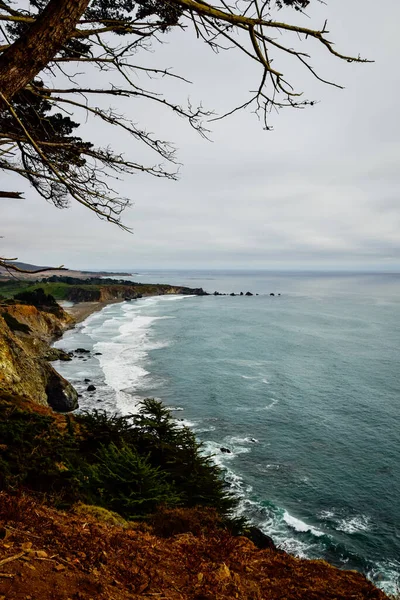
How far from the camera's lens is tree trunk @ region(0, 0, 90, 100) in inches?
124

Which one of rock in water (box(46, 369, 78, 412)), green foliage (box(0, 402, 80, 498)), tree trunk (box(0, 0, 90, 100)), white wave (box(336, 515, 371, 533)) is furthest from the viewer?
rock in water (box(46, 369, 78, 412))

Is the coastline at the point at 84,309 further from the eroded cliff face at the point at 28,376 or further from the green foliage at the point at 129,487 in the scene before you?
the green foliage at the point at 129,487

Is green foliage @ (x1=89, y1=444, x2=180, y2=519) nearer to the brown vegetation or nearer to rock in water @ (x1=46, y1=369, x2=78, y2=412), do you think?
the brown vegetation

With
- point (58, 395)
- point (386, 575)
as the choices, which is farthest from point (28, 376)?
point (386, 575)

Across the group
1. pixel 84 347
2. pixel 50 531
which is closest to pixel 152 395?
pixel 84 347

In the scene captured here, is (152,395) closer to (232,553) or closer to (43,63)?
(232,553)

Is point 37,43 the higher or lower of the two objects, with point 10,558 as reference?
higher

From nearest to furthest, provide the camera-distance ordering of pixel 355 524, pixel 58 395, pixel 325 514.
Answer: pixel 355 524 → pixel 325 514 → pixel 58 395

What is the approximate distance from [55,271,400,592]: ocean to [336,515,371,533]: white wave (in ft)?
0.17

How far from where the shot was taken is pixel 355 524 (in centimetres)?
1803

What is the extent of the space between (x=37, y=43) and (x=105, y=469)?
10.3 meters

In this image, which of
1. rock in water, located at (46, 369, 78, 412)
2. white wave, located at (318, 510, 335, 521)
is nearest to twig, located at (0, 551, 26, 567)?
white wave, located at (318, 510, 335, 521)

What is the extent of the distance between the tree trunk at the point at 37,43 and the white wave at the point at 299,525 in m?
20.9

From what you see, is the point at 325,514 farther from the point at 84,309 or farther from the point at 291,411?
the point at 84,309
